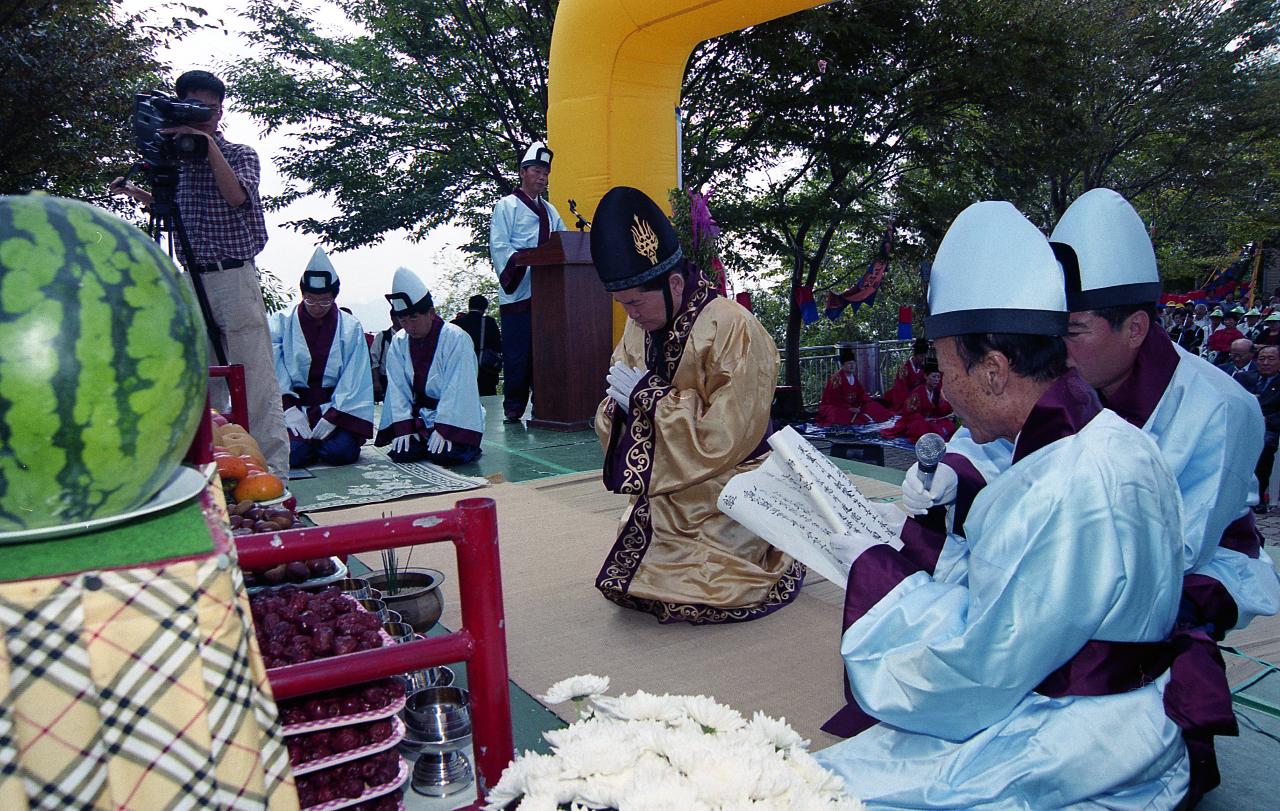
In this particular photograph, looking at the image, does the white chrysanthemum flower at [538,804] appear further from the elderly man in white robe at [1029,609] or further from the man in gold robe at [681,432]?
the man in gold robe at [681,432]

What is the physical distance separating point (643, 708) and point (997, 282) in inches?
46.5

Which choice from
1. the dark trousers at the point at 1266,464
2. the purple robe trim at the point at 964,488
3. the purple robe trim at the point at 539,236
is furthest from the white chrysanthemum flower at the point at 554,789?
the dark trousers at the point at 1266,464

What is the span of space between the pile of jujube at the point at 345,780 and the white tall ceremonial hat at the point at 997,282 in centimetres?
147

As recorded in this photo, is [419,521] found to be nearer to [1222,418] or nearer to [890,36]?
[1222,418]

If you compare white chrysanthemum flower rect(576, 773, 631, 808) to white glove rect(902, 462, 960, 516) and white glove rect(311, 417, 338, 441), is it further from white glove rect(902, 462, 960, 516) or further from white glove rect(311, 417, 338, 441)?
white glove rect(311, 417, 338, 441)

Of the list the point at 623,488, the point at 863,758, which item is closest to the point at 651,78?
the point at 623,488

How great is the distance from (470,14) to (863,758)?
36.9ft

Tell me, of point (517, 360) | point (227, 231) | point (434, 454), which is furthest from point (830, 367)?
point (227, 231)

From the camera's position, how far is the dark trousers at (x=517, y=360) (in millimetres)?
8398

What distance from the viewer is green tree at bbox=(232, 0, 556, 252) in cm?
1135

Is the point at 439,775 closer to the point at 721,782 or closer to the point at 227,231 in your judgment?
Result: the point at 721,782

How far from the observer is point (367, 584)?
2.78m

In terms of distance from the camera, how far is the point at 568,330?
7.46 metres

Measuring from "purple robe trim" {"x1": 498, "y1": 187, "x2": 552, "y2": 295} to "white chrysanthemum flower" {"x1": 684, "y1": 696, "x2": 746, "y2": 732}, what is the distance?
23.1 feet
